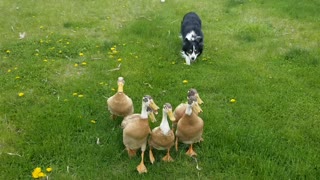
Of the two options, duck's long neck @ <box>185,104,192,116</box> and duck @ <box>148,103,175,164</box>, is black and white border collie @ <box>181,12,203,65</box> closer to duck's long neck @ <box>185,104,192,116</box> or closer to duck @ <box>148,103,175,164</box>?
duck's long neck @ <box>185,104,192,116</box>

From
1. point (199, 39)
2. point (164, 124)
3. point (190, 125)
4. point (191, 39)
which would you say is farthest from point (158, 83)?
point (164, 124)

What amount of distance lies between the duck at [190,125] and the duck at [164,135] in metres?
0.17

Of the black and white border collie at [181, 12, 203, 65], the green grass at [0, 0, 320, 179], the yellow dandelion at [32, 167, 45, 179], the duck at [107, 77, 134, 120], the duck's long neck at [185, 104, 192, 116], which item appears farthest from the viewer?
the black and white border collie at [181, 12, 203, 65]

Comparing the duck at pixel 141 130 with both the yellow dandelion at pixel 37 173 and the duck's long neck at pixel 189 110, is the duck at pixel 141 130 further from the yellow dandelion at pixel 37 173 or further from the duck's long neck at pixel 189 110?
the yellow dandelion at pixel 37 173

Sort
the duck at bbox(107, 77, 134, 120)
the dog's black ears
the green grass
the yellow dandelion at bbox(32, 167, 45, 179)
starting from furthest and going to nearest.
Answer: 1. the dog's black ears
2. the duck at bbox(107, 77, 134, 120)
3. the green grass
4. the yellow dandelion at bbox(32, 167, 45, 179)

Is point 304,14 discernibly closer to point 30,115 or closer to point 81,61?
point 81,61

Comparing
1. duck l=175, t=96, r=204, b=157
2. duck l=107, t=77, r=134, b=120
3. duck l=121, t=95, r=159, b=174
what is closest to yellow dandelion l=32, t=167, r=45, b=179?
duck l=121, t=95, r=159, b=174

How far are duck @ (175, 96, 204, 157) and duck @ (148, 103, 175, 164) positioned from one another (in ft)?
0.55

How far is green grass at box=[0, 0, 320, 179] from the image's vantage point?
174 inches

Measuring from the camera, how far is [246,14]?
9797mm

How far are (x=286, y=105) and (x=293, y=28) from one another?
3.75 m

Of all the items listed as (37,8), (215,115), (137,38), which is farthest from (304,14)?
(37,8)

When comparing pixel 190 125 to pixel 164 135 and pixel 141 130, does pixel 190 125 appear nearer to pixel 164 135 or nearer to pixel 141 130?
pixel 164 135

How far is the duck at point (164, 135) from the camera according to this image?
163 inches
